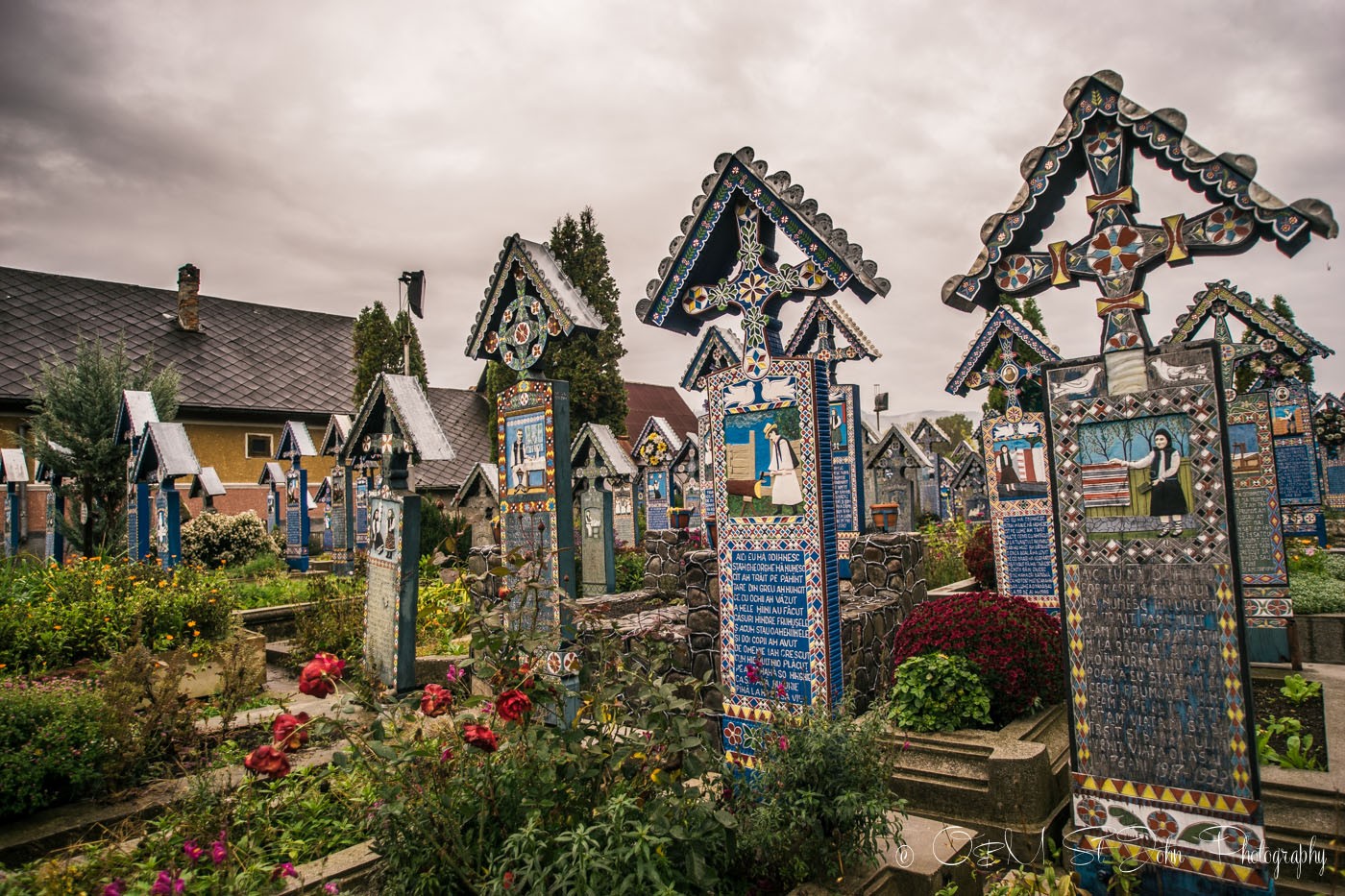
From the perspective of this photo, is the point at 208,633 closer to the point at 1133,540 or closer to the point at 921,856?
the point at 921,856

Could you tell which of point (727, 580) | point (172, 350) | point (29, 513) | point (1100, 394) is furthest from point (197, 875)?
point (172, 350)

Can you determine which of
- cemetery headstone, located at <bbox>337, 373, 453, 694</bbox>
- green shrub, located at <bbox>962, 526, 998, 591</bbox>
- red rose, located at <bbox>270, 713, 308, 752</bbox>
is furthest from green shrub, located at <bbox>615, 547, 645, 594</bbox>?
red rose, located at <bbox>270, 713, 308, 752</bbox>

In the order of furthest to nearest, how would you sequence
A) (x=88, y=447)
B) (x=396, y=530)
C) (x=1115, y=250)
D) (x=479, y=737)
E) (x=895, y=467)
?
Answer: (x=895, y=467) → (x=88, y=447) → (x=396, y=530) → (x=1115, y=250) → (x=479, y=737)

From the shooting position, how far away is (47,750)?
14.8 ft

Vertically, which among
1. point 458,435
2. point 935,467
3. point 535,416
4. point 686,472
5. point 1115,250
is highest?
point 458,435

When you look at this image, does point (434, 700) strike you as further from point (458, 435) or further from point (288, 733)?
point (458, 435)

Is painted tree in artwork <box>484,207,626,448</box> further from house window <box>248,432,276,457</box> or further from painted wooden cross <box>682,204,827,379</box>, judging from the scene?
painted wooden cross <box>682,204,827,379</box>

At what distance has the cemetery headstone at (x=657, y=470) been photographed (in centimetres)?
1777

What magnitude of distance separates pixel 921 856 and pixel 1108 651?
1.43 m

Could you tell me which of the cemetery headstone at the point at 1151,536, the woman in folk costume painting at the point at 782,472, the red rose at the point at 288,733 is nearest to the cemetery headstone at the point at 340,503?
the woman in folk costume painting at the point at 782,472

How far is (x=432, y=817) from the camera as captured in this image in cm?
284

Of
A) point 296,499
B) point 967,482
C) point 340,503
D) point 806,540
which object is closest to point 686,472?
point 340,503

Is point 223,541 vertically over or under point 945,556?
over

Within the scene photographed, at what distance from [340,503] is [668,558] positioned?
26.4 feet
